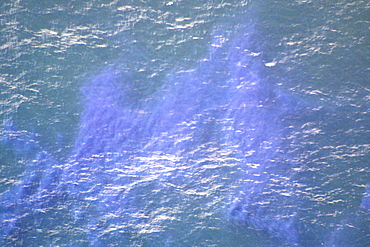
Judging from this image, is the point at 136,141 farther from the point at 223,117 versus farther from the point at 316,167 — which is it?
the point at 316,167

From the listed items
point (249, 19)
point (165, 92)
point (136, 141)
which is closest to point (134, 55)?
point (165, 92)

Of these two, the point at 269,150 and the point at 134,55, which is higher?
the point at 134,55

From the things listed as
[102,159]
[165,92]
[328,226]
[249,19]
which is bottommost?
[328,226]

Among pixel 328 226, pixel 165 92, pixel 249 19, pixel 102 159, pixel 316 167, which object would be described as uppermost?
pixel 249 19

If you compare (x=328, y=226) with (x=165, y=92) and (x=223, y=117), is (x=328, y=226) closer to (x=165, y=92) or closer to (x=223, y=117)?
(x=223, y=117)

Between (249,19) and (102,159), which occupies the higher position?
(249,19)

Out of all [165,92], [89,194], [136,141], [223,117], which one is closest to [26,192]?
[89,194]
